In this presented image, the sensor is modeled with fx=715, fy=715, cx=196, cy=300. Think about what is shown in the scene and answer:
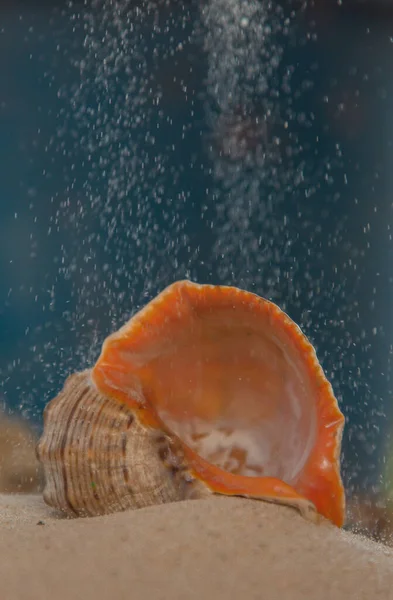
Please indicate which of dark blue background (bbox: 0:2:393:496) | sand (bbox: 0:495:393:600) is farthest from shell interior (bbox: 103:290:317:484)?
dark blue background (bbox: 0:2:393:496)

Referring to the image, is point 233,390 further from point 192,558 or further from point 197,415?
point 192,558

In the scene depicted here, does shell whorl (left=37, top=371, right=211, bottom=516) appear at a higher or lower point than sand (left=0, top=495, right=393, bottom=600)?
lower

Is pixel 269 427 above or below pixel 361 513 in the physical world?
above

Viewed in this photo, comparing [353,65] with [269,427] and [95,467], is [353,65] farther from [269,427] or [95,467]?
[95,467]

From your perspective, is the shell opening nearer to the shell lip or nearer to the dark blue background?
the shell lip

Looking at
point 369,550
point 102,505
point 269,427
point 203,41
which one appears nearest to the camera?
point 369,550

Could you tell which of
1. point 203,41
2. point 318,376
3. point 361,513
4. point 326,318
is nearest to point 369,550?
point 318,376

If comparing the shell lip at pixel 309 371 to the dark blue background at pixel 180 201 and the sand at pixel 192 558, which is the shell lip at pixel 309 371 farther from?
the dark blue background at pixel 180 201
